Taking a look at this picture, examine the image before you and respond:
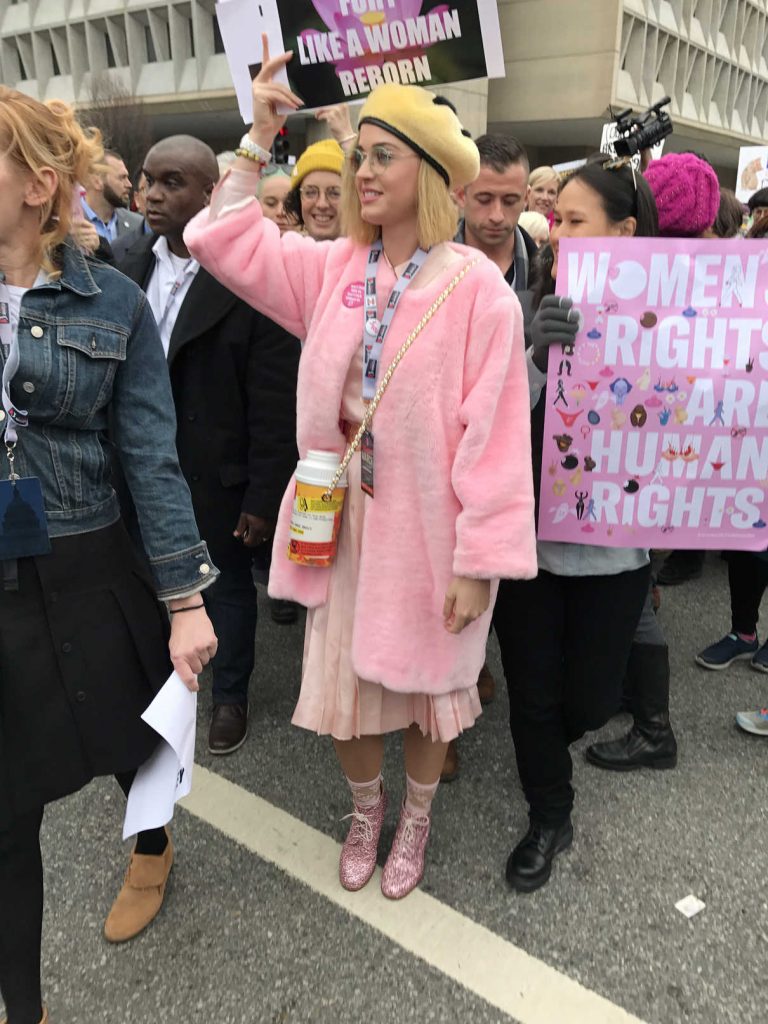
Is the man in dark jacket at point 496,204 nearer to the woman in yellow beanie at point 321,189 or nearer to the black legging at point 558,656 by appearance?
Answer: the black legging at point 558,656

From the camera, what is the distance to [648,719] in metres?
2.84

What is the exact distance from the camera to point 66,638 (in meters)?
1.64

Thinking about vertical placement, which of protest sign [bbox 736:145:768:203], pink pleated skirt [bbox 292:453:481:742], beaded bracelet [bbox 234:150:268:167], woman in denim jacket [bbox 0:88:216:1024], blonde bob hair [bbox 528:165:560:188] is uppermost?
protest sign [bbox 736:145:768:203]

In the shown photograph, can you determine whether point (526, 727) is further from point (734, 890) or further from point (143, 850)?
point (143, 850)

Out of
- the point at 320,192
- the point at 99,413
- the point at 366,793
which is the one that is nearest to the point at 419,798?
the point at 366,793

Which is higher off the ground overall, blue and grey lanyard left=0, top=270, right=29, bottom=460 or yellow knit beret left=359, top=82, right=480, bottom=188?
yellow knit beret left=359, top=82, right=480, bottom=188

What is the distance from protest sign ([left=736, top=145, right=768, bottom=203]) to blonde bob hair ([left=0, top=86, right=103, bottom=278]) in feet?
23.6

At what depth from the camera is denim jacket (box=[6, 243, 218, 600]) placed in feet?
4.99

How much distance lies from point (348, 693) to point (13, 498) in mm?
1032

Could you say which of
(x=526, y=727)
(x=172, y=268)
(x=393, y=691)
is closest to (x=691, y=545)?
(x=526, y=727)

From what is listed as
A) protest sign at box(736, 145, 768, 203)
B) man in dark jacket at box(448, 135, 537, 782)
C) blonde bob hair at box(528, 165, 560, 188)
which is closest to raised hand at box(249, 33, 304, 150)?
man in dark jacket at box(448, 135, 537, 782)

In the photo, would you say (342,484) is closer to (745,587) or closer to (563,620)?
(563,620)

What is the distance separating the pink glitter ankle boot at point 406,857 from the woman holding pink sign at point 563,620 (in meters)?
0.27

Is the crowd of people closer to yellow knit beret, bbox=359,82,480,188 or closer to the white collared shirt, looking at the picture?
yellow knit beret, bbox=359,82,480,188
